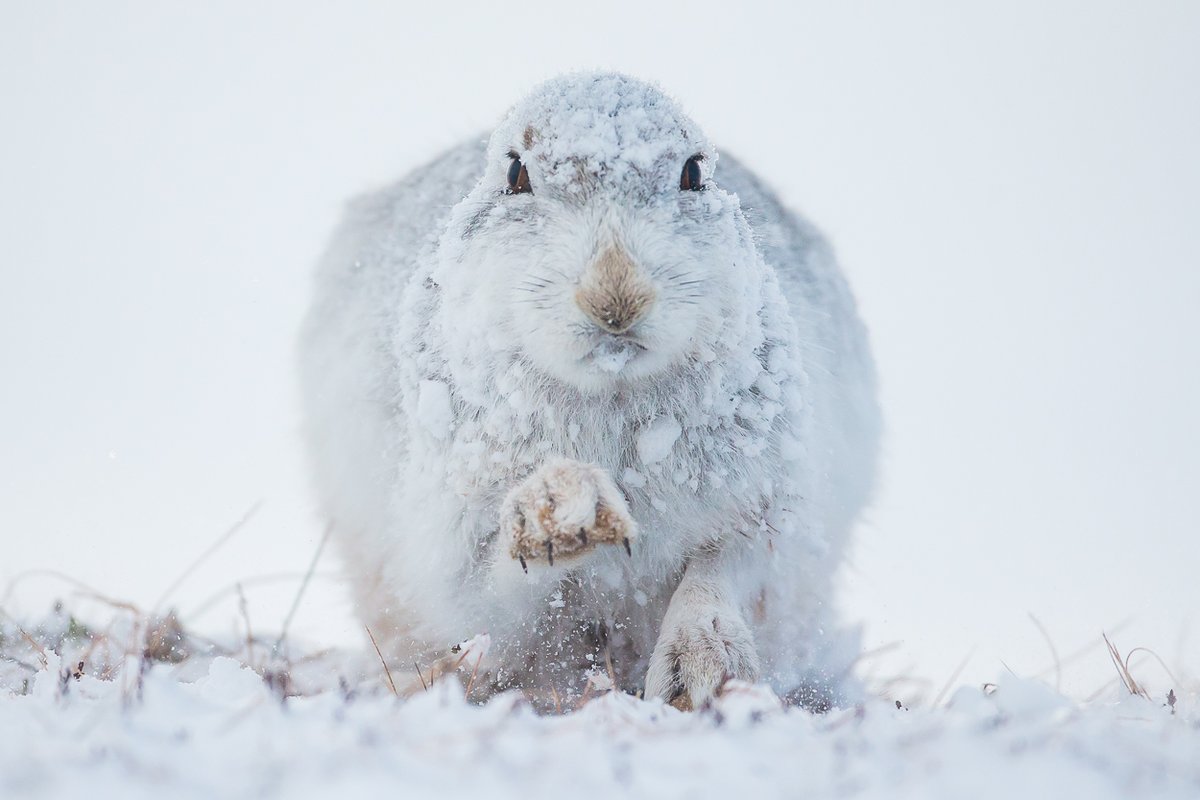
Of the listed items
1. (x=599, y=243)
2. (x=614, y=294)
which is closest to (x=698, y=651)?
(x=614, y=294)

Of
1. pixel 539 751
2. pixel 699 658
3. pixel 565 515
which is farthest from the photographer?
pixel 699 658

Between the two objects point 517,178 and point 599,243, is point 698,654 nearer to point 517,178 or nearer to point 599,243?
point 599,243

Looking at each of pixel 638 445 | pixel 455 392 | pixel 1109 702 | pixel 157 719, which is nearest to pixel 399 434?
pixel 455 392

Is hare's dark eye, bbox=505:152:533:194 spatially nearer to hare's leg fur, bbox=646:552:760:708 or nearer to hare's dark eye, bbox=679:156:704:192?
hare's dark eye, bbox=679:156:704:192

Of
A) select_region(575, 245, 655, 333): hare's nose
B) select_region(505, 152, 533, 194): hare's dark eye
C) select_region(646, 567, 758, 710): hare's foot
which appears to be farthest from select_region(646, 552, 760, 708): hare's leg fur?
select_region(505, 152, 533, 194): hare's dark eye

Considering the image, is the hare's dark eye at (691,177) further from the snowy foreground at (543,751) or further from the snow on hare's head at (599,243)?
the snowy foreground at (543,751)

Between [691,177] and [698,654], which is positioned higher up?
[691,177]

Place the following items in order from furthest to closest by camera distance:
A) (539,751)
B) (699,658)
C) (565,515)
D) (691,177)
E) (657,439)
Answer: (691,177) < (657,439) < (699,658) < (565,515) < (539,751)
